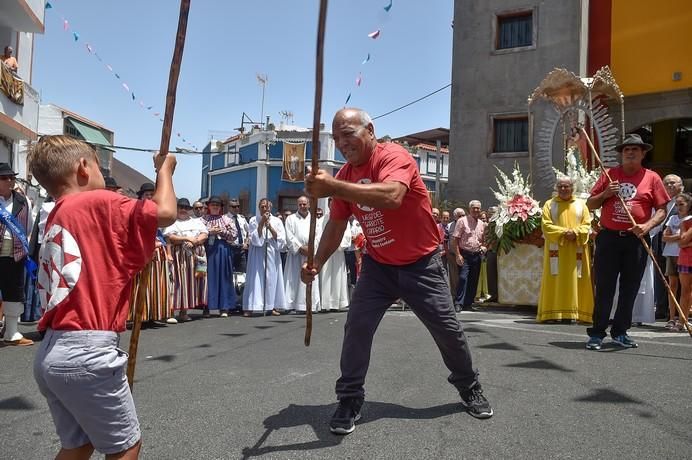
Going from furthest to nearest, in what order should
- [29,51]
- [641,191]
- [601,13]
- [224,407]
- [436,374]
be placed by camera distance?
[29,51], [601,13], [641,191], [436,374], [224,407]

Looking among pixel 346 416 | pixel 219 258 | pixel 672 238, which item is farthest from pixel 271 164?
pixel 346 416

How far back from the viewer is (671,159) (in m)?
18.2

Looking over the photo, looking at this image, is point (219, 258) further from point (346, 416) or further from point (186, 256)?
point (346, 416)

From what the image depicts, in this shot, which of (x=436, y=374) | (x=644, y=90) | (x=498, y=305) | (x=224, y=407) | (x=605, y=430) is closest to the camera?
(x=605, y=430)

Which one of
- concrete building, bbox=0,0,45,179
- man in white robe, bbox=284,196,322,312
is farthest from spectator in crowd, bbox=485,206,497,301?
concrete building, bbox=0,0,45,179

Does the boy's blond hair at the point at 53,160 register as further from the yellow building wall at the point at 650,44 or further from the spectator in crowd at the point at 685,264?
the yellow building wall at the point at 650,44

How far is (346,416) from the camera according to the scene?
3.68 meters

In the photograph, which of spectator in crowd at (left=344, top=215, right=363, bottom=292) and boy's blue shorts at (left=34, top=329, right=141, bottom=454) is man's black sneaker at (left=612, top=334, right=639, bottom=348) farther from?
spectator in crowd at (left=344, top=215, right=363, bottom=292)

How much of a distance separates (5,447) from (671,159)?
62.0 ft

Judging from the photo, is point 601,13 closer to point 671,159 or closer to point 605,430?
point 671,159

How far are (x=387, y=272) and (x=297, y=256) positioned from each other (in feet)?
24.0

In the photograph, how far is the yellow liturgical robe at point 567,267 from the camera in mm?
8492

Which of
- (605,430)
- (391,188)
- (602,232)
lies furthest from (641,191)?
(391,188)

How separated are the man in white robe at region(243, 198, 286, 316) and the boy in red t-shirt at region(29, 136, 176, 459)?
26.2ft
